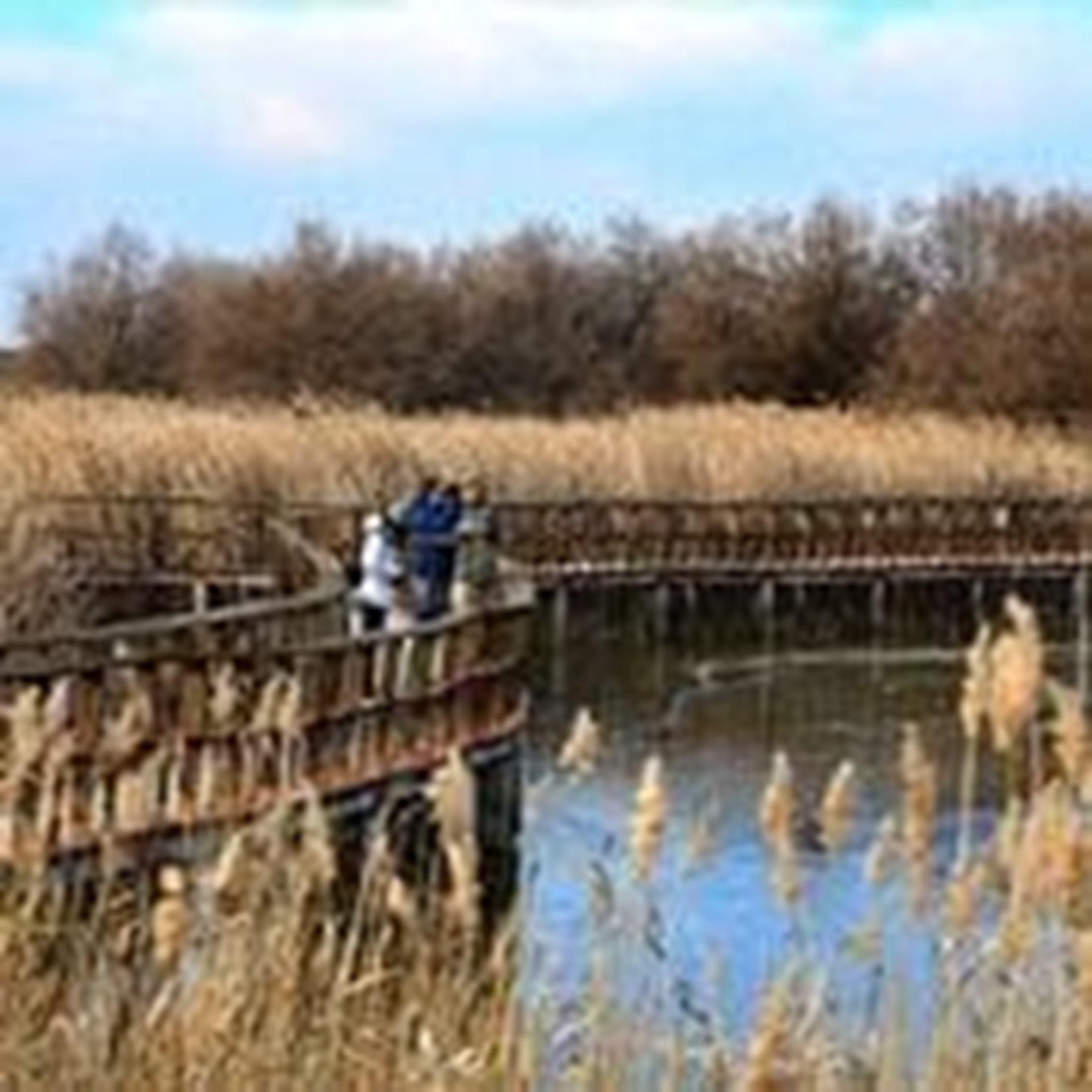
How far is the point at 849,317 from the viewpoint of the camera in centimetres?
7656

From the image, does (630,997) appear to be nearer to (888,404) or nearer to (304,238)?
(888,404)

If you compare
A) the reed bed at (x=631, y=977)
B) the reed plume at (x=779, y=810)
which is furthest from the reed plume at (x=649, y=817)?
the reed plume at (x=779, y=810)

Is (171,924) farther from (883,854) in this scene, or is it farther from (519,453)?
(519,453)

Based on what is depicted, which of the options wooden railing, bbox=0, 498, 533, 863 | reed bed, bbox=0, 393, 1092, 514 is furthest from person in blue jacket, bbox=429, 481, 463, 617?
reed bed, bbox=0, 393, 1092, 514

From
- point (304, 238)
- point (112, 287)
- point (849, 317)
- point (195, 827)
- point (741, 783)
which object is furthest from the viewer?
point (112, 287)

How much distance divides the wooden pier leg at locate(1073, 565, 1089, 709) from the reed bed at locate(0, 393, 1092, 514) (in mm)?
3999

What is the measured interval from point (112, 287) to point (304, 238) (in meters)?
7.32

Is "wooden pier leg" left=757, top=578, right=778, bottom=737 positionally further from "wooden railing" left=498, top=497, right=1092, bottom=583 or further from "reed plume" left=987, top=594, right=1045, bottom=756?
"reed plume" left=987, top=594, right=1045, bottom=756

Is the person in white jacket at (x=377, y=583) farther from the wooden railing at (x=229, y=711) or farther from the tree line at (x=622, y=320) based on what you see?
the tree line at (x=622, y=320)

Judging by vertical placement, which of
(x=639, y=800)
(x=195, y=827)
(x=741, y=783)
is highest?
(x=639, y=800)

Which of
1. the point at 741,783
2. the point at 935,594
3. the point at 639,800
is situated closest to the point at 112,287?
the point at 935,594

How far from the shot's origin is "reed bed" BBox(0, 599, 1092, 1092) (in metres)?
5.41

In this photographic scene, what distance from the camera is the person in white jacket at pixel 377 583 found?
24.2 meters

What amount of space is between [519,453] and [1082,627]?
895 inches
